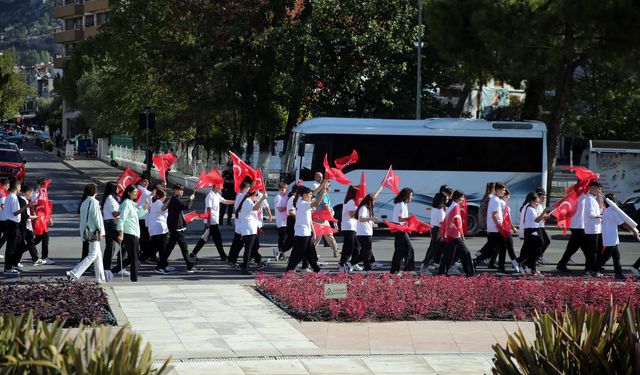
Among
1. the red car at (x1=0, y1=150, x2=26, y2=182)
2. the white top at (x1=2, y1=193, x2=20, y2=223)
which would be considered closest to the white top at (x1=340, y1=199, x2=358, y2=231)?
the white top at (x1=2, y1=193, x2=20, y2=223)

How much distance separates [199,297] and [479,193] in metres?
14.2

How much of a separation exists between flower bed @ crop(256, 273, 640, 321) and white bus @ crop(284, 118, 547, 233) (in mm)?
11841

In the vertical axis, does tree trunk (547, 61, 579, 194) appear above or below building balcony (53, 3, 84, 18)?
below

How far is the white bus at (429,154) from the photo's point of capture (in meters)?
27.3

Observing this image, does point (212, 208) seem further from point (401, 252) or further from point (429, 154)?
point (429, 154)

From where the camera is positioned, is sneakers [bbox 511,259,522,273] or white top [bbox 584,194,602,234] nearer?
white top [bbox 584,194,602,234]

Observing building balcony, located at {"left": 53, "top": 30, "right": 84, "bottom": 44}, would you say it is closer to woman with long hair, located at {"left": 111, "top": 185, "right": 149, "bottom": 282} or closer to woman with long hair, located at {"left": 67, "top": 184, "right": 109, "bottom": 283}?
woman with long hair, located at {"left": 111, "top": 185, "right": 149, "bottom": 282}

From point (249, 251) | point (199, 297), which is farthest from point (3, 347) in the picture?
point (249, 251)

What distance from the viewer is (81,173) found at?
185 ft

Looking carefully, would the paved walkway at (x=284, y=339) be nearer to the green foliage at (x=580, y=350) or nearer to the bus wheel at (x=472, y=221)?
the green foliage at (x=580, y=350)

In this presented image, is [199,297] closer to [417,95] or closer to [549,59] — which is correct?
[549,59]

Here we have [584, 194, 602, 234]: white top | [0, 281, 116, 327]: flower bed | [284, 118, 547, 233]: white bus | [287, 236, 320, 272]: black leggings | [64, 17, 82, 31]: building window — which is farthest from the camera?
[64, 17, 82, 31]: building window

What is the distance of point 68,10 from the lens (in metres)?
122

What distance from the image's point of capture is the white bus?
2733cm
